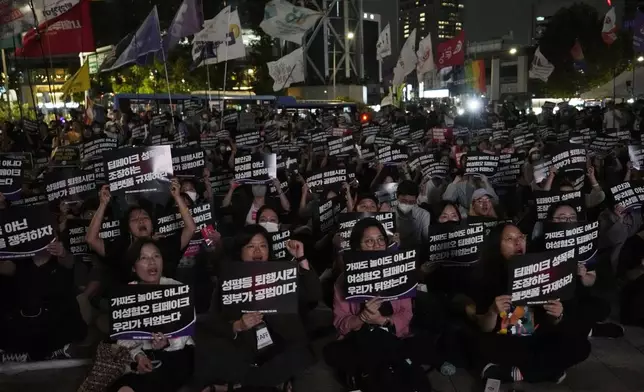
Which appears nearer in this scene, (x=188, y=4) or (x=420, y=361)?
(x=420, y=361)

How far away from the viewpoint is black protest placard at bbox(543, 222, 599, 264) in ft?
17.1

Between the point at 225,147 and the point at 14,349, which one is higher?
the point at 225,147

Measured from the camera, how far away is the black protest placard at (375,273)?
4.29 m

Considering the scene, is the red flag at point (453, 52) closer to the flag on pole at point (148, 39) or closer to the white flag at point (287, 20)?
the white flag at point (287, 20)

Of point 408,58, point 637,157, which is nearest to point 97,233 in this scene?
point 637,157

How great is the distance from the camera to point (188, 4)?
55.1ft

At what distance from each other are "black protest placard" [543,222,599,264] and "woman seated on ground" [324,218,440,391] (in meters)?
1.43

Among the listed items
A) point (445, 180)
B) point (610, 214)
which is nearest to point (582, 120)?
point (445, 180)

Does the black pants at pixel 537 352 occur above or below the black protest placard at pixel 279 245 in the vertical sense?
below

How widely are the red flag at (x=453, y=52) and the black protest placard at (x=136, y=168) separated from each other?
54.8 ft

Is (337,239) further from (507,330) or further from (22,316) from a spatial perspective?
(22,316)

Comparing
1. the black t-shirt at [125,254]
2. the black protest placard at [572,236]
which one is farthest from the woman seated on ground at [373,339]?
the black t-shirt at [125,254]

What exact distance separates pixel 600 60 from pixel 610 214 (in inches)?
1676

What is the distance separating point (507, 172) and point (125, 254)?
690cm
